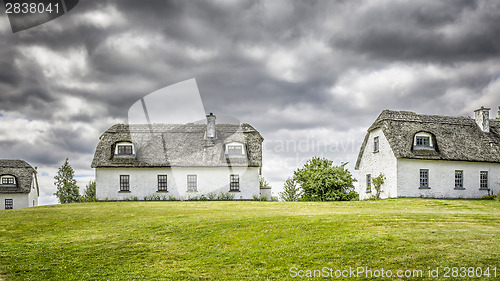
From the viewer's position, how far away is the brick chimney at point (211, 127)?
35781 millimetres

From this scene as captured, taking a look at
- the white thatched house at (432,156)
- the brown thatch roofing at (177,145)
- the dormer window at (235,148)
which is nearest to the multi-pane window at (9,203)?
the brown thatch roofing at (177,145)

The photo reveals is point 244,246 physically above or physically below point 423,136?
below

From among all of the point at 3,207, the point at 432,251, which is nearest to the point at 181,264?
the point at 432,251

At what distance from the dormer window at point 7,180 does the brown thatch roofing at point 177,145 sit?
17.3 meters

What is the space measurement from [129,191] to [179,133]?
22.8 ft

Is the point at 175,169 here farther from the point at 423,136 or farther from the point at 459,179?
the point at 459,179

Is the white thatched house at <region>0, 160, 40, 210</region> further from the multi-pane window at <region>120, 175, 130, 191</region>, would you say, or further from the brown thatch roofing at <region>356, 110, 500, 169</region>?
the brown thatch roofing at <region>356, 110, 500, 169</region>

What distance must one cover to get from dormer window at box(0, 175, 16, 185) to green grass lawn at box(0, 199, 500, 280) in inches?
1192

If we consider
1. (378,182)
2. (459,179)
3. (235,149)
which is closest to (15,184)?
(235,149)

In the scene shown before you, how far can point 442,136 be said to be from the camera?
34312mm

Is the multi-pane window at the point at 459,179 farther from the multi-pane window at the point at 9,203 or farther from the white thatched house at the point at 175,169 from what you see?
the multi-pane window at the point at 9,203

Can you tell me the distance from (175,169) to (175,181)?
1.02 meters

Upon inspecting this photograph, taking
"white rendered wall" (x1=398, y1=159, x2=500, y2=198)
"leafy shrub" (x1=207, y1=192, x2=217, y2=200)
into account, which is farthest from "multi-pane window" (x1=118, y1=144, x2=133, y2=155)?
"white rendered wall" (x1=398, y1=159, x2=500, y2=198)

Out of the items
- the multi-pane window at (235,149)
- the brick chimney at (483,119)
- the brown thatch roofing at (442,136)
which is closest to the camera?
the brown thatch roofing at (442,136)
